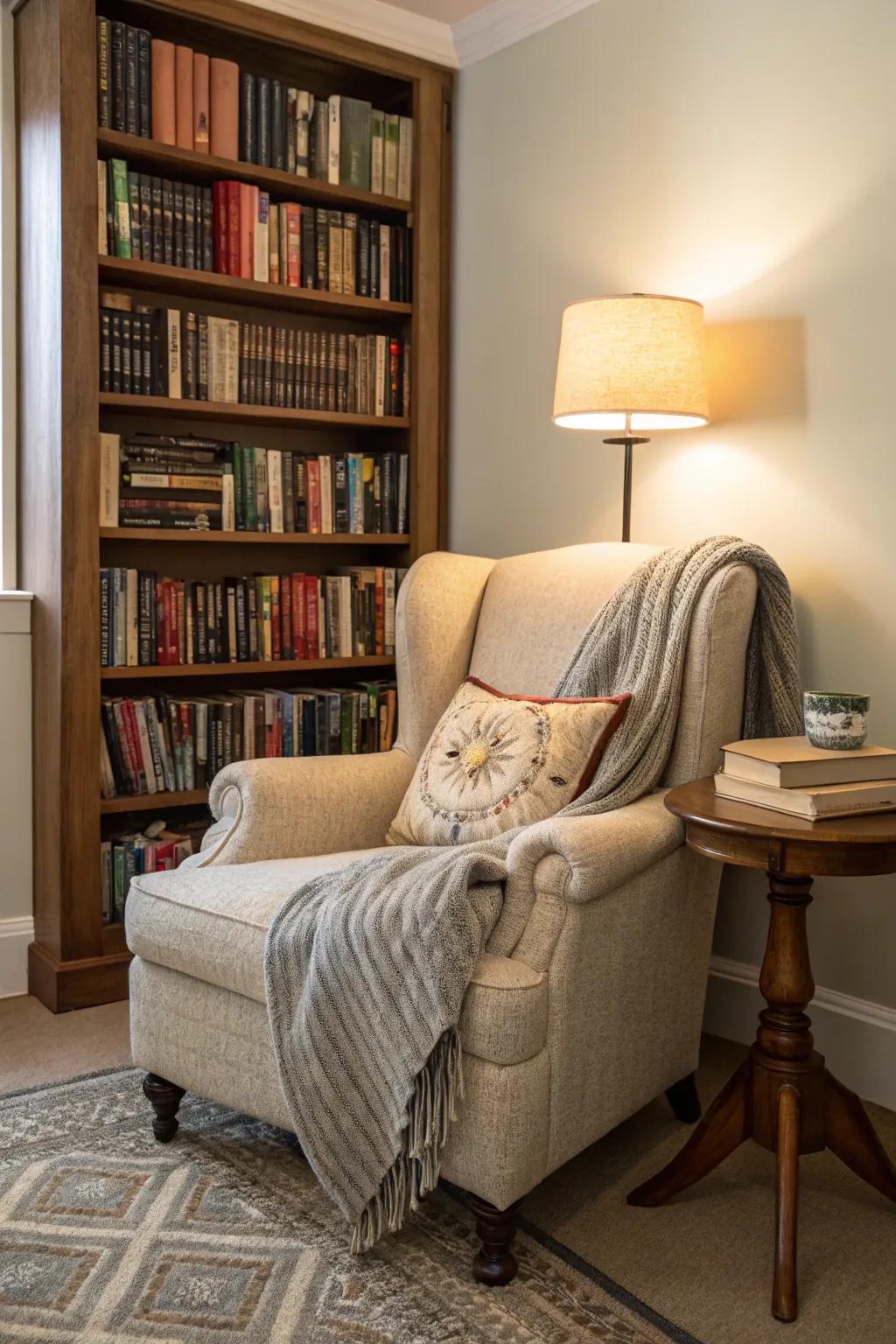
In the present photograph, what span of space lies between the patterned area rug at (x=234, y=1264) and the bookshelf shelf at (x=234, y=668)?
1.10 metres

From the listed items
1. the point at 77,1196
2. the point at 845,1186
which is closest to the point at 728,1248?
the point at 845,1186

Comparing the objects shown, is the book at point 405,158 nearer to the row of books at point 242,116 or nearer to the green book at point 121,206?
the row of books at point 242,116

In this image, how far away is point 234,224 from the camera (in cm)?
304

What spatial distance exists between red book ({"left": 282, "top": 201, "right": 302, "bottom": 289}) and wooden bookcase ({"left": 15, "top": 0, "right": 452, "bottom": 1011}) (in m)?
0.05

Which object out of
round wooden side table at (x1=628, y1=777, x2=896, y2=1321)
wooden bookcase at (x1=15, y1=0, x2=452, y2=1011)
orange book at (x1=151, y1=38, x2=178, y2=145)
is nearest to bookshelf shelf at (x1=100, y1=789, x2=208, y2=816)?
wooden bookcase at (x1=15, y1=0, x2=452, y2=1011)

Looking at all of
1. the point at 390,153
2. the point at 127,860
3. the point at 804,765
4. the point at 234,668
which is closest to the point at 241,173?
the point at 390,153

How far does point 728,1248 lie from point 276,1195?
0.72 metres

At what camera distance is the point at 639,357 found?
242 centimetres

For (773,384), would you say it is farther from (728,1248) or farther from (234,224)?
(728,1248)

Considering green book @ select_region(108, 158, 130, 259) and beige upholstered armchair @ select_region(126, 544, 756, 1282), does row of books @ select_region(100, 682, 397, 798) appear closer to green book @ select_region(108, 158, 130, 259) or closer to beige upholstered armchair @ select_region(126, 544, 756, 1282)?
beige upholstered armchair @ select_region(126, 544, 756, 1282)

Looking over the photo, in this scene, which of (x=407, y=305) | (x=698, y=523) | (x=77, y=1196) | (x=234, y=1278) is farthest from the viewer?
(x=407, y=305)

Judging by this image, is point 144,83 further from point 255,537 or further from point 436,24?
point 255,537

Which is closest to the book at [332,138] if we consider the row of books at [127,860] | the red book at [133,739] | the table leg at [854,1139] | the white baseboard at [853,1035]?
the red book at [133,739]

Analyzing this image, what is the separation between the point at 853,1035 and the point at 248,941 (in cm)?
125
